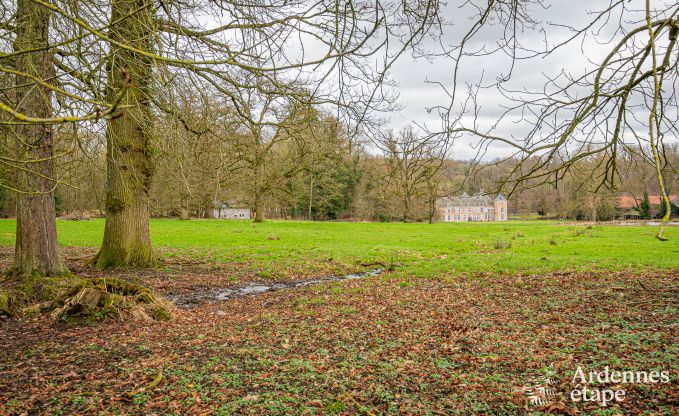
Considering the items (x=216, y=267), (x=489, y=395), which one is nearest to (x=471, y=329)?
(x=489, y=395)

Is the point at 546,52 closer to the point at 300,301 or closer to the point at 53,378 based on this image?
the point at 53,378

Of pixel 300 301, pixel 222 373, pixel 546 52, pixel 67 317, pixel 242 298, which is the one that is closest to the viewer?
pixel 546 52

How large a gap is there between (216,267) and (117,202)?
342 centimetres

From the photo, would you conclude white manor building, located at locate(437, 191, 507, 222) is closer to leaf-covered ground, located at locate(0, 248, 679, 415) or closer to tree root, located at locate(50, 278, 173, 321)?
leaf-covered ground, located at locate(0, 248, 679, 415)

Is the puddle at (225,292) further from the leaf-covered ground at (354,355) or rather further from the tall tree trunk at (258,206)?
the tall tree trunk at (258,206)

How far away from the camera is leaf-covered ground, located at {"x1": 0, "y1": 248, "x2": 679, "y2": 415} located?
371 cm

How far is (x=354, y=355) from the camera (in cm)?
501

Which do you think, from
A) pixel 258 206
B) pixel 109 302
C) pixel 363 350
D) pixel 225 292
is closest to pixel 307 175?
pixel 258 206

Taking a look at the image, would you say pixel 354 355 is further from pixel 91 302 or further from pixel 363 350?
pixel 91 302

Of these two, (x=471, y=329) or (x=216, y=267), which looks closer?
(x=471, y=329)

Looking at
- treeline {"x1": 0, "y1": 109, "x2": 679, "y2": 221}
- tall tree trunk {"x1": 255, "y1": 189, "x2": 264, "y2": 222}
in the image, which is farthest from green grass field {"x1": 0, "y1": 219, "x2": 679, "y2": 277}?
tall tree trunk {"x1": 255, "y1": 189, "x2": 264, "y2": 222}

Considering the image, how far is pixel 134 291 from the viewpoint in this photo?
7090 millimetres

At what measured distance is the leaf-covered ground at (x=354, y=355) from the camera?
146 inches

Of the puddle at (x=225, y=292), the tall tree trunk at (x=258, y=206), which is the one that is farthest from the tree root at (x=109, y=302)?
the tall tree trunk at (x=258, y=206)
